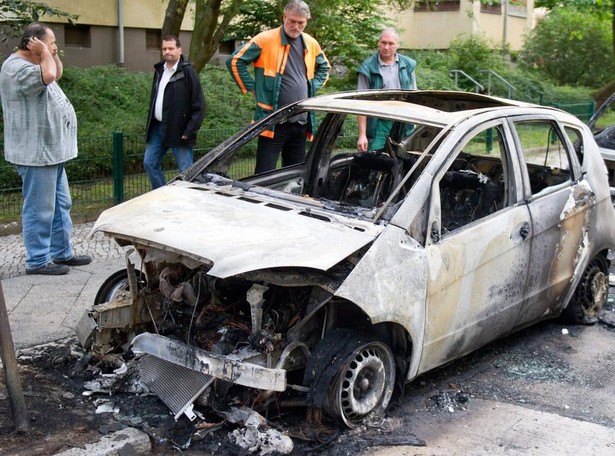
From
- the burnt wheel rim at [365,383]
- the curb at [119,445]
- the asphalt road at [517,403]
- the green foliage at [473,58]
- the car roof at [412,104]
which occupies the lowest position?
the asphalt road at [517,403]

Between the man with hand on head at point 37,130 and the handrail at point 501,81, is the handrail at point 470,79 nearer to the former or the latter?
the handrail at point 501,81

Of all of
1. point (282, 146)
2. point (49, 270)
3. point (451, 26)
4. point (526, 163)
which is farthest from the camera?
point (451, 26)

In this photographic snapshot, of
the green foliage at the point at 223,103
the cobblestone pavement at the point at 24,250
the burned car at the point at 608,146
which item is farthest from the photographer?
the green foliage at the point at 223,103

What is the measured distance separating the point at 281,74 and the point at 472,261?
144 inches

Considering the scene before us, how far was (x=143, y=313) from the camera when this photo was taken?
17.7 ft

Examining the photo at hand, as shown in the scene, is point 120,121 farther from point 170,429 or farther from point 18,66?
point 170,429

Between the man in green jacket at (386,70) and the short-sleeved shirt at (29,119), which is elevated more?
the man in green jacket at (386,70)

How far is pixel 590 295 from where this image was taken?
6.82 meters

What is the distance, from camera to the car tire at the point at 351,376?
4.64m

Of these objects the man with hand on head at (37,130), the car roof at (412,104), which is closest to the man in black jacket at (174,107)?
the man with hand on head at (37,130)

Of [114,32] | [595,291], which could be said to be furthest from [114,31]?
[595,291]

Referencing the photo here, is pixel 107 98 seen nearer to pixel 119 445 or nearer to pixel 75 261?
pixel 75 261

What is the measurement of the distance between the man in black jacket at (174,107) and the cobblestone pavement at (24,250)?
0.92m

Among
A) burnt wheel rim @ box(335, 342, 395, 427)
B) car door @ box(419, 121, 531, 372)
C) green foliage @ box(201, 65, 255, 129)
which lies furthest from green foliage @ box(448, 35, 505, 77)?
burnt wheel rim @ box(335, 342, 395, 427)
